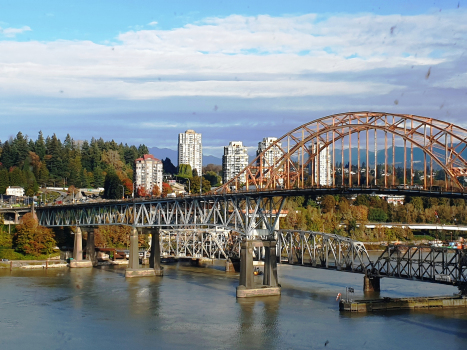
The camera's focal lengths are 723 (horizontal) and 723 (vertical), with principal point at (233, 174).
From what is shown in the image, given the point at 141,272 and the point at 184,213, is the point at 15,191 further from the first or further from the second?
the point at 141,272

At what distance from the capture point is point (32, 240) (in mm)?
103250

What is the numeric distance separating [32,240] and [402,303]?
60377 mm

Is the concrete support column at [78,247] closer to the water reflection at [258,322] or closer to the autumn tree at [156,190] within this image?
the water reflection at [258,322]

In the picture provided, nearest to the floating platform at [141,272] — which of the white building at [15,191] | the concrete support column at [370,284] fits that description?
the concrete support column at [370,284]

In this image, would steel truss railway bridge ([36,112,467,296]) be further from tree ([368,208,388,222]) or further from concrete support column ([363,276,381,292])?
tree ([368,208,388,222])

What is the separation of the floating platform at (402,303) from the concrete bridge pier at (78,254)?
49.6 m

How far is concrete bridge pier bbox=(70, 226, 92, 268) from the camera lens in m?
100

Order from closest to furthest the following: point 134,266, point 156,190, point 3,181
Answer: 1. point 134,266
2. point 3,181
3. point 156,190

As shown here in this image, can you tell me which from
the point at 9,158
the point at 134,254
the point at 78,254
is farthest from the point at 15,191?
the point at 134,254

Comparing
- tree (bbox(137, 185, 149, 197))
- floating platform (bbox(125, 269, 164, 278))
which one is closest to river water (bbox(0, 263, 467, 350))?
floating platform (bbox(125, 269, 164, 278))

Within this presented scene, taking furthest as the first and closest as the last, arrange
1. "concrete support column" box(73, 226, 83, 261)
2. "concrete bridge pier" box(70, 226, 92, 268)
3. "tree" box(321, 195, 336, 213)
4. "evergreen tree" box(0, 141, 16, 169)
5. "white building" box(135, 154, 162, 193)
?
"evergreen tree" box(0, 141, 16, 169) < "white building" box(135, 154, 162, 193) < "tree" box(321, 195, 336, 213) < "concrete support column" box(73, 226, 83, 261) < "concrete bridge pier" box(70, 226, 92, 268)

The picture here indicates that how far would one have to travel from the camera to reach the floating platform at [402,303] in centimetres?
6000

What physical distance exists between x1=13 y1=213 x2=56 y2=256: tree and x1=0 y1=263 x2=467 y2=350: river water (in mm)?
21288

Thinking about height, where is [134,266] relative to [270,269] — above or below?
below
